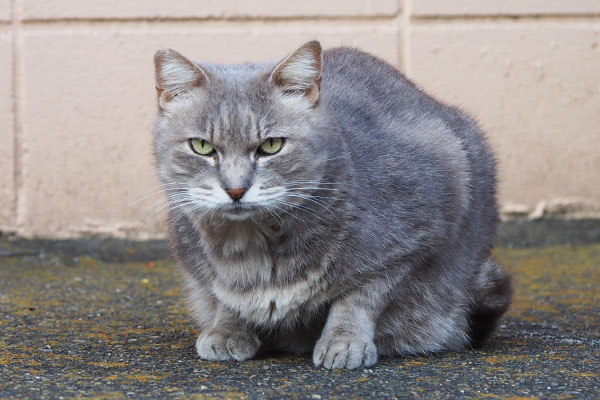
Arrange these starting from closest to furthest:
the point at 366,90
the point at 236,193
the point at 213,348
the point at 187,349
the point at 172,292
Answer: the point at 236,193 < the point at 213,348 < the point at 187,349 < the point at 366,90 < the point at 172,292

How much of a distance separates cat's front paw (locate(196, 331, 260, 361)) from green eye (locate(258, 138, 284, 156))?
1.89 feet

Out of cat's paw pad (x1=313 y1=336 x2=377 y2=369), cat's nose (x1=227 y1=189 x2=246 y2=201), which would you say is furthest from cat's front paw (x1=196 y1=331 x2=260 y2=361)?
cat's nose (x1=227 y1=189 x2=246 y2=201)

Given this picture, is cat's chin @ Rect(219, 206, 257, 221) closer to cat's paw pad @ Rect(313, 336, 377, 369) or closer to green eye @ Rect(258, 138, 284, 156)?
green eye @ Rect(258, 138, 284, 156)

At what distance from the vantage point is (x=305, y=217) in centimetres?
255

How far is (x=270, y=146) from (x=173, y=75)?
1.24ft

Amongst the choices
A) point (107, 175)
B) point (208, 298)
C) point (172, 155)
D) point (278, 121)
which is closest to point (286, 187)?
point (278, 121)

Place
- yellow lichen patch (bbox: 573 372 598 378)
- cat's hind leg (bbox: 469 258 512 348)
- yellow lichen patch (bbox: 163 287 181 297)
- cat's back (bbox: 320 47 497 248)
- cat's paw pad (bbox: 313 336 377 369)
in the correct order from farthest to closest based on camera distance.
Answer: yellow lichen patch (bbox: 163 287 181 297) → cat's hind leg (bbox: 469 258 512 348) → cat's back (bbox: 320 47 497 248) → cat's paw pad (bbox: 313 336 377 369) → yellow lichen patch (bbox: 573 372 598 378)

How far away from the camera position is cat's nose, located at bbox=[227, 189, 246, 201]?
93.4 inches

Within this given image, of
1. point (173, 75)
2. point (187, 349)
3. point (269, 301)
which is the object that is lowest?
point (187, 349)

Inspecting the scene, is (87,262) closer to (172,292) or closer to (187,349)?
(172,292)

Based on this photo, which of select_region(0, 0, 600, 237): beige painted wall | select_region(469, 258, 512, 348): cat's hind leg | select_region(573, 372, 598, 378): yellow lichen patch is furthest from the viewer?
select_region(0, 0, 600, 237): beige painted wall

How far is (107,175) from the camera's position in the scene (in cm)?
486

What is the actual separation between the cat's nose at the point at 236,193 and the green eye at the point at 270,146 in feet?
0.54

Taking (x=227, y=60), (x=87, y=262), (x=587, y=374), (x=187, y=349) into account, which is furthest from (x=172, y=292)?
(x=587, y=374)
